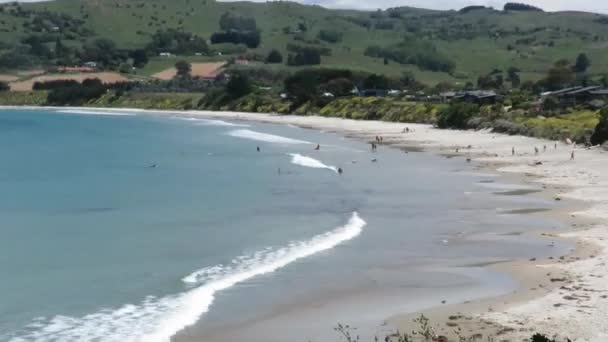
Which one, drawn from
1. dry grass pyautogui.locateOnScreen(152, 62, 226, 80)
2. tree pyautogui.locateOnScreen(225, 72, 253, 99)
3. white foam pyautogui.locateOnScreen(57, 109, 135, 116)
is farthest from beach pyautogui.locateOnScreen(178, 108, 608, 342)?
dry grass pyautogui.locateOnScreen(152, 62, 226, 80)

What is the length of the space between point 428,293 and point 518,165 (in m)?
29.7

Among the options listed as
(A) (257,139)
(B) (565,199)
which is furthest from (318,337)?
(A) (257,139)

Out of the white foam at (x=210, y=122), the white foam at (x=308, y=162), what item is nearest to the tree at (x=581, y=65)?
the white foam at (x=210, y=122)

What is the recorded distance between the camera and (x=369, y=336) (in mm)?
16531

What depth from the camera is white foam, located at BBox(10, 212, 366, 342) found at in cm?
1720

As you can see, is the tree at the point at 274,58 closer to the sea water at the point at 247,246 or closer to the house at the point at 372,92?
the house at the point at 372,92

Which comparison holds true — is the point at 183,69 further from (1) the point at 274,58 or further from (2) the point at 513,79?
(2) the point at 513,79

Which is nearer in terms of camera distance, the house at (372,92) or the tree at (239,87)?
the house at (372,92)

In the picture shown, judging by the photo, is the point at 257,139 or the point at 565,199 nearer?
the point at 565,199

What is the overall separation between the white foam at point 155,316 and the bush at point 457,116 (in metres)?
58.6

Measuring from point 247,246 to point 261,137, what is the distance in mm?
59036

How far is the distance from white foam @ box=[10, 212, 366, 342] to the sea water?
0.15 ft

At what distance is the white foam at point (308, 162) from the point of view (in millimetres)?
54006

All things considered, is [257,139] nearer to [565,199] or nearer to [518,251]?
[565,199]
